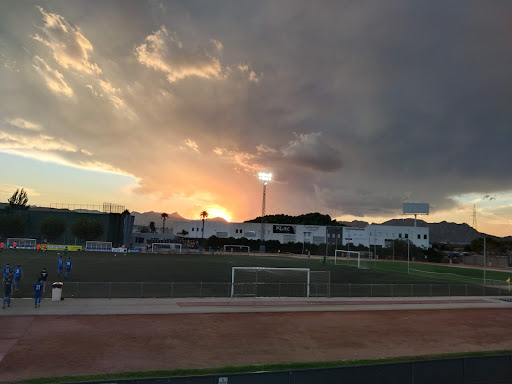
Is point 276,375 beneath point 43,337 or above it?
above

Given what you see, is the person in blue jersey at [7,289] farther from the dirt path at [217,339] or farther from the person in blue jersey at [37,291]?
the dirt path at [217,339]

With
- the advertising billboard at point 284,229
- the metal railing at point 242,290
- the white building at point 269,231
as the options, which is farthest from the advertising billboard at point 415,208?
the metal railing at point 242,290

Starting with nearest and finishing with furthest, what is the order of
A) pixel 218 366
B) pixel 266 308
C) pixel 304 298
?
pixel 218 366 < pixel 266 308 < pixel 304 298

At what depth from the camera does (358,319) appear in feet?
79.3

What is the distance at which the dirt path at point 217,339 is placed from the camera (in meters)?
14.4

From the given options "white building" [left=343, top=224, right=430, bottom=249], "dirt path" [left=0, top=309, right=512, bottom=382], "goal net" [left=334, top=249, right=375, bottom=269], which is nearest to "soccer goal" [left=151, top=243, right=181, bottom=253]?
"goal net" [left=334, top=249, right=375, bottom=269]

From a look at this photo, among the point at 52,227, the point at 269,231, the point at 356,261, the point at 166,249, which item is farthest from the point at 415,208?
the point at 52,227

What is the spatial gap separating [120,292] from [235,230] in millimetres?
108769

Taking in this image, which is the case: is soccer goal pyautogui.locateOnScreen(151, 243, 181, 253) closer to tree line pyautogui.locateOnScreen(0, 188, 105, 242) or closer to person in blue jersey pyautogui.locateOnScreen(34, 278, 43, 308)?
tree line pyautogui.locateOnScreen(0, 188, 105, 242)

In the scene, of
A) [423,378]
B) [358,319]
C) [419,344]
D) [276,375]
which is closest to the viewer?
[276,375]

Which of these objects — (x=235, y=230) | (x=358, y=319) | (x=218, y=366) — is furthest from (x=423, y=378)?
(x=235, y=230)

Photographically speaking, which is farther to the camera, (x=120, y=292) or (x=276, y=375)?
(x=120, y=292)

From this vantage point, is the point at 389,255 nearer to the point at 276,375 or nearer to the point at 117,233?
the point at 117,233

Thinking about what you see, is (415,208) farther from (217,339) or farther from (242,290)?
(217,339)
